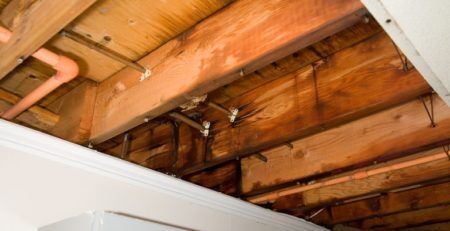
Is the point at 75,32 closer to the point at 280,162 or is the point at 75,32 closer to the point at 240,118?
the point at 240,118

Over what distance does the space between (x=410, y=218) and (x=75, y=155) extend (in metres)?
2.64

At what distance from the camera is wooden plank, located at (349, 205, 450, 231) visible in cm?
286

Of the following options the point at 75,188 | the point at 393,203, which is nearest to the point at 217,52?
the point at 75,188

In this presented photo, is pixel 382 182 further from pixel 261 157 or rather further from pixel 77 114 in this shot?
pixel 77 114

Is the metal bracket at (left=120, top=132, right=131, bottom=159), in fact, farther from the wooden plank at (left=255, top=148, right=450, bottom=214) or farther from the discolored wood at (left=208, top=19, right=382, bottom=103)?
the wooden plank at (left=255, top=148, right=450, bottom=214)

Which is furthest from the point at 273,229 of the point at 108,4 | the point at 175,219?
the point at 108,4

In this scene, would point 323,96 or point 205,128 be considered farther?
point 205,128

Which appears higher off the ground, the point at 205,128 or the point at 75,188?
the point at 205,128

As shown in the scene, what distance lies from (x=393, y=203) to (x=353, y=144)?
1.13 meters

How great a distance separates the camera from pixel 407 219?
9.70 ft

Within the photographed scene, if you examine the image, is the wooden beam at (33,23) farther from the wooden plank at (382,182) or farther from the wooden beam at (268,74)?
the wooden plank at (382,182)

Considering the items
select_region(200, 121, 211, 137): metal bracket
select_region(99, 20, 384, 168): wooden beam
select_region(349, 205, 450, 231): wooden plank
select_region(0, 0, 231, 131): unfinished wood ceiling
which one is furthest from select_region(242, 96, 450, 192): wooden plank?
select_region(349, 205, 450, 231): wooden plank

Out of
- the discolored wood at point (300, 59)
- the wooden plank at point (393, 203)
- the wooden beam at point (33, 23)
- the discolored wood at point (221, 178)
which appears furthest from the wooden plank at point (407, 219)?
the wooden beam at point (33, 23)

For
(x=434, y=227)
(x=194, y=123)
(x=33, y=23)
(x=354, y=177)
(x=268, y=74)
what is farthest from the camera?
(x=434, y=227)
